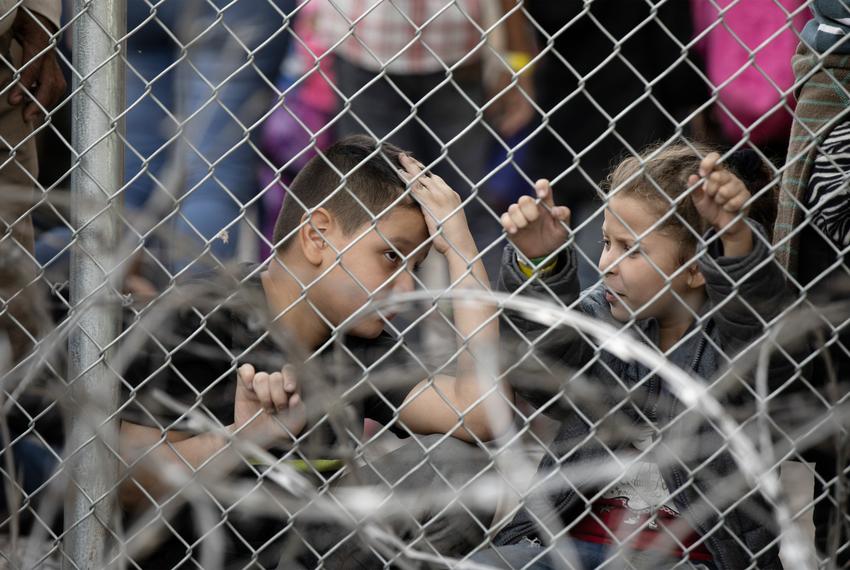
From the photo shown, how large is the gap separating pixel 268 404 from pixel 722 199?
37.3 inches

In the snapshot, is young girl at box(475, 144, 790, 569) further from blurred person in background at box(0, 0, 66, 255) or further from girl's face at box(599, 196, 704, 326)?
blurred person in background at box(0, 0, 66, 255)

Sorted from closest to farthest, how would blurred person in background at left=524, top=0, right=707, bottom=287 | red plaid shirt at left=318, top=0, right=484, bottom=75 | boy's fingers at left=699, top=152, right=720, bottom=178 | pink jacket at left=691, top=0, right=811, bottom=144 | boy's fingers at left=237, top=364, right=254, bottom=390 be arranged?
1. boy's fingers at left=699, top=152, right=720, bottom=178
2. boy's fingers at left=237, top=364, right=254, bottom=390
3. pink jacket at left=691, top=0, right=811, bottom=144
4. blurred person in background at left=524, top=0, right=707, bottom=287
5. red plaid shirt at left=318, top=0, right=484, bottom=75

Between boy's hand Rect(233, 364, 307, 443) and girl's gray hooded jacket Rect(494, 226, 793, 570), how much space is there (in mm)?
472

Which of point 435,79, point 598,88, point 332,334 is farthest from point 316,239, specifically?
point 598,88

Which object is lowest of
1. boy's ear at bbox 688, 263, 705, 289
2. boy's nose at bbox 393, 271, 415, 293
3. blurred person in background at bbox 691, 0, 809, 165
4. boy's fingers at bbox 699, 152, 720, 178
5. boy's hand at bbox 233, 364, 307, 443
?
blurred person in background at bbox 691, 0, 809, 165

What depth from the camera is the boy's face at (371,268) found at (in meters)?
2.58

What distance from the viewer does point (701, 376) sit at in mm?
2469

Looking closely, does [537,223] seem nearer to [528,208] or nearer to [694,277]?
[528,208]

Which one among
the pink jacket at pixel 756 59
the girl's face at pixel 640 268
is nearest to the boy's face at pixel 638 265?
the girl's face at pixel 640 268

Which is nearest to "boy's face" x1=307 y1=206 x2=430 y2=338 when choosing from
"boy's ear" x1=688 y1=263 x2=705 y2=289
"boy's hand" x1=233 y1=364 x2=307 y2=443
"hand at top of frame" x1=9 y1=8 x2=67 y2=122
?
"boy's hand" x1=233 y1=364 x2=307 y2=443

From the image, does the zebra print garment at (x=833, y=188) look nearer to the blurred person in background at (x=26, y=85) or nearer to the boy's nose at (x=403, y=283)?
the boy's nose at (x=403, y=283)

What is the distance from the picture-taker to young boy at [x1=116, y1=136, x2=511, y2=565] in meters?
2.32

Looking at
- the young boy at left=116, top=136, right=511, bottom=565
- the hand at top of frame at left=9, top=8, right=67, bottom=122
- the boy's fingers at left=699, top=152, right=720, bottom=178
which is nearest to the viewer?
the boy's fingers at left=699, top=152, right=720, bottom=178

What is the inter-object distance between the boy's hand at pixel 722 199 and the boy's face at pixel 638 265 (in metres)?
0.39
